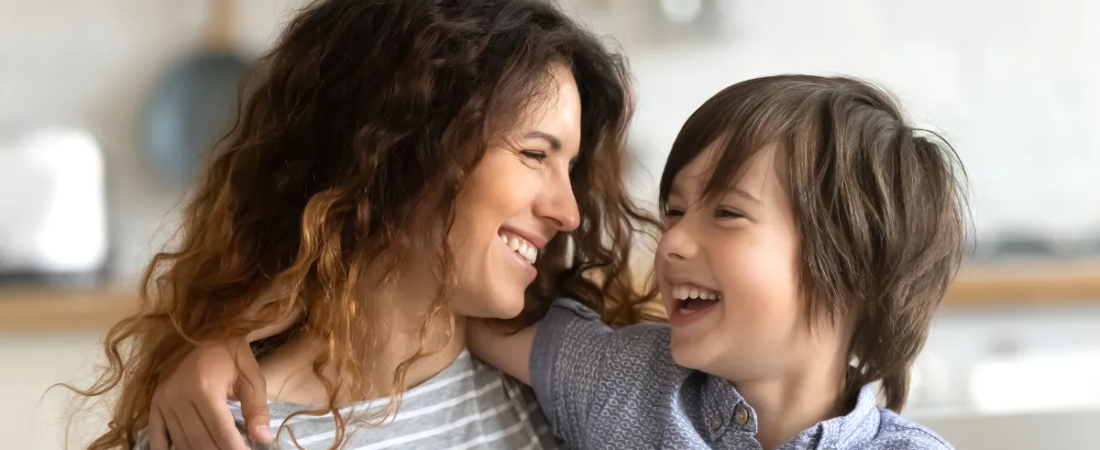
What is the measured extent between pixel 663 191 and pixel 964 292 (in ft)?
3.20

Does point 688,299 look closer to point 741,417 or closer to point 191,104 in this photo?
point 741,417

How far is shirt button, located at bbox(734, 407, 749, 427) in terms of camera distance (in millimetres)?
930

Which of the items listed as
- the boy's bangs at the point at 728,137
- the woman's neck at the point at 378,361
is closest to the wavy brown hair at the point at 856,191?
the boy's bangs at the point at 728,137

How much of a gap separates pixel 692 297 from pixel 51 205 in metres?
1.32

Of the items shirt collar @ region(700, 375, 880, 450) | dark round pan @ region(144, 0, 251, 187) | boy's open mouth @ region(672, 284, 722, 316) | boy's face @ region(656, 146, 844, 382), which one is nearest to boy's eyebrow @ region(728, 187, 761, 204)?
boy's face @ region(656, 146, 844, 382)

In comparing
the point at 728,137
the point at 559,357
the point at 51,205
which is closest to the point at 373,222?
the point at 559,357

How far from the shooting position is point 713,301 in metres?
0.94

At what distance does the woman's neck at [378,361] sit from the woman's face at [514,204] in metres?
0.05

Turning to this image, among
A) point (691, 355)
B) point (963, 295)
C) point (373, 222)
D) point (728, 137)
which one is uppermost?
point (728, 137)

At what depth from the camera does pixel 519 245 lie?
1.00m

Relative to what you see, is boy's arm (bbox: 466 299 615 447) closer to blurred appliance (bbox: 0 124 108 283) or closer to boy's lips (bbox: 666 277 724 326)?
boy's lips (bbox: 666 277 724 326)

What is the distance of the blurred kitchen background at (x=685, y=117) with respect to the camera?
5.52 feet

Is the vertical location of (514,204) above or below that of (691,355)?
above

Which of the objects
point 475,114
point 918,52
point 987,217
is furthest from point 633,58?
point 475,114
